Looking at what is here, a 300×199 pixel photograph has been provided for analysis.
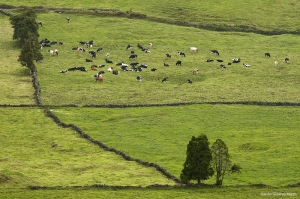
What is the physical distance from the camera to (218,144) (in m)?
66.3

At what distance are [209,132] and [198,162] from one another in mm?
21742

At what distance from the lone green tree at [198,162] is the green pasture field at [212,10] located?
7816cm

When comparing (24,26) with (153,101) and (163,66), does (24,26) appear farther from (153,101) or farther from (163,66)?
(153,101)

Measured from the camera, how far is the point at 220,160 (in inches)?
2613

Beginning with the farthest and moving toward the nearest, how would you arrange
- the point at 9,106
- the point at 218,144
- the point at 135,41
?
the point at 135,41 → the point at 9,106 → the point at 218,144

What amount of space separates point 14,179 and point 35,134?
18.3 metres

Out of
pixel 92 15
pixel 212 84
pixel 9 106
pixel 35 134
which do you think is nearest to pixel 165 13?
pixel 92 15

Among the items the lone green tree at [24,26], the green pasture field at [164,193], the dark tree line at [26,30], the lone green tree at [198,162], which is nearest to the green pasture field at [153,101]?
the green pasture field at [164,193]

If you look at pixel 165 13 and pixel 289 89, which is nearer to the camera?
pixel 289 89

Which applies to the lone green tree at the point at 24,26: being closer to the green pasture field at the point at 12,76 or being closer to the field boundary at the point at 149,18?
the green pasture field at the point at 12,76

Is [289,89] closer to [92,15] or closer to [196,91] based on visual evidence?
[196,91]

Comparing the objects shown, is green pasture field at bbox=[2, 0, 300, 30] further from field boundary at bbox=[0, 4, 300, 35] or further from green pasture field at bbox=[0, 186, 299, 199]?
green pasture field at bbox=[0, 186, 299, 199]

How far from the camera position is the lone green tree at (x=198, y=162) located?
214 ft

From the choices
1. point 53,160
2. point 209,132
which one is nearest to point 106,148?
point 53,160
